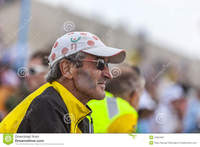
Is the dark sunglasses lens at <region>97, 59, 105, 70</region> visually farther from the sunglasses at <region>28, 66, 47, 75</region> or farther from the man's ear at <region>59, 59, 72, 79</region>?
the sunglasses at <region>28, 66, 47, 75</region>

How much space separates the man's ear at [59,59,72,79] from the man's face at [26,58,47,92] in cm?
97

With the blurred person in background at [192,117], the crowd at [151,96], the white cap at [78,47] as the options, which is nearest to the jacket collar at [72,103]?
the white cap at [78,47]

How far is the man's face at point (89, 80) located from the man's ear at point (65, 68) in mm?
31

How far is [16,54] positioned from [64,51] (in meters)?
3.49

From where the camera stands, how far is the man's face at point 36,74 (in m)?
2.61

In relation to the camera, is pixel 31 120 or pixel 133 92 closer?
pixel 31 120

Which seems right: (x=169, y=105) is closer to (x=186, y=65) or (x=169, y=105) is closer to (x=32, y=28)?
(x=32, y=28)

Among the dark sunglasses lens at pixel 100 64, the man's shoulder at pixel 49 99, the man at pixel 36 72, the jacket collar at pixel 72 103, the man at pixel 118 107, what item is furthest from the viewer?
the man at pixel 36 72

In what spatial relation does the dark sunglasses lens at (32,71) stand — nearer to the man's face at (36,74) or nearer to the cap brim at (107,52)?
the man's face at (36,74)

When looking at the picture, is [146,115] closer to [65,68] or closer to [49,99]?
[65,68]

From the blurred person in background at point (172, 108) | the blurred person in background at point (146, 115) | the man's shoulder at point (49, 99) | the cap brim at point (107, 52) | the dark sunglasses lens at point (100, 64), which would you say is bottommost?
the blurred person in background at point (172, 108)

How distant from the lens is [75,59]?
1.65 meters

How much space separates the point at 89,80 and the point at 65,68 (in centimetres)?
13

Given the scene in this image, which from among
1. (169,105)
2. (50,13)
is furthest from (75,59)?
(50,13)
